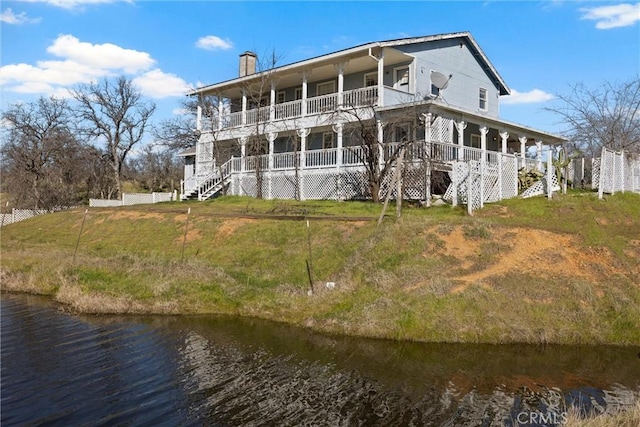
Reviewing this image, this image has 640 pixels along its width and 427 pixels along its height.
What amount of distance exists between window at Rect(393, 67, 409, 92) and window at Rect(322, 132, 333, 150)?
4.84 m

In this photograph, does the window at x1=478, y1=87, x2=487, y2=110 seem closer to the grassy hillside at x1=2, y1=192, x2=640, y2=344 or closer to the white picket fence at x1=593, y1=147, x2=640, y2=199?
the white picket fence at x1=593, y1=147, x2=640, y2=199

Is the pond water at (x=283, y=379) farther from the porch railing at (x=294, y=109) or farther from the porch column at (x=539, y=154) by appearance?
the porch column at (x=539, y=154)

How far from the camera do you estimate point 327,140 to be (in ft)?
95.0

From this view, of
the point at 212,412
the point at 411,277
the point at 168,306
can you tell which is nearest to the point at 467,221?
the point at 411,277

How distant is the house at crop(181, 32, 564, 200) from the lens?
22.1 metres

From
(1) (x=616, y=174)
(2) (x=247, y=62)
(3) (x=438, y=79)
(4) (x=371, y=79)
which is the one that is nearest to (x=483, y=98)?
(3) (x=438, y=79)

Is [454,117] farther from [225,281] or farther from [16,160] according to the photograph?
[16,160]

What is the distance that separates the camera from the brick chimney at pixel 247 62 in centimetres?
3419

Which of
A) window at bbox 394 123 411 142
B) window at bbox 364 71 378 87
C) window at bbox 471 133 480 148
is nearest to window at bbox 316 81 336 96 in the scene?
window at bbox 364 71 378 87

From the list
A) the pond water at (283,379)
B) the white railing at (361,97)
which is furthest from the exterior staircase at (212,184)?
the pond water at (283,379)

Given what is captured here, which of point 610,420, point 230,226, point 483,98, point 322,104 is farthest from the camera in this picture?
point 483,98

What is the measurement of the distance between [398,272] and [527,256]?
3.36 meters

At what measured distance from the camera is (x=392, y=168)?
22.0 metres

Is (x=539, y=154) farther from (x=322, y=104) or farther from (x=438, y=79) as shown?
(x=322, y=104)
